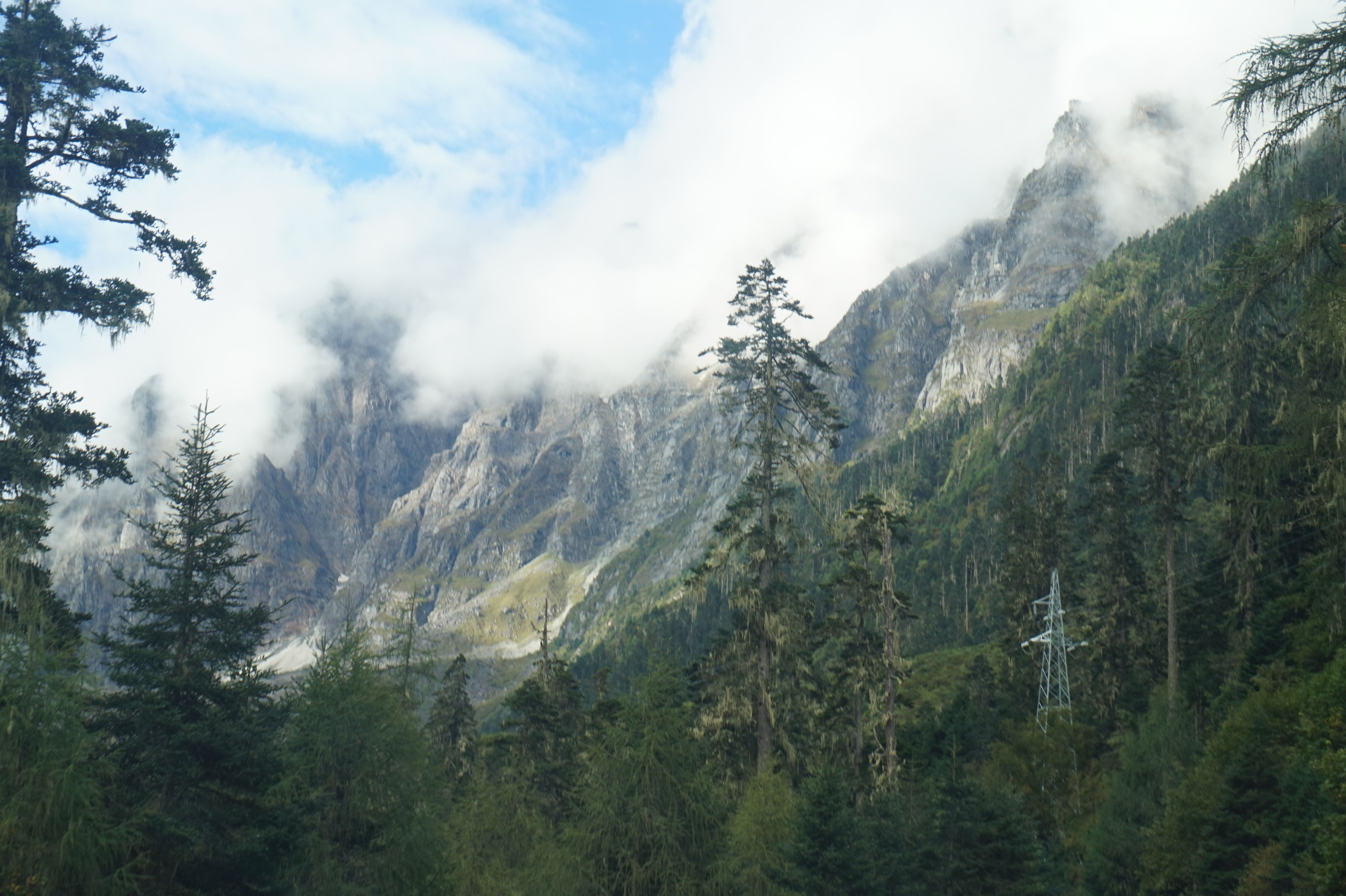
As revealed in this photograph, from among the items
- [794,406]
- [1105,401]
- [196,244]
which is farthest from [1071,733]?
[1105,401]

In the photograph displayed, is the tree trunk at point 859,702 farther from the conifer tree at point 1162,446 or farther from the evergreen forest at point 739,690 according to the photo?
the conifer tree at point 1162,446

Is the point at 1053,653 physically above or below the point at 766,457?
below

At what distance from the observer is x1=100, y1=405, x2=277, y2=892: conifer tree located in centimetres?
2038

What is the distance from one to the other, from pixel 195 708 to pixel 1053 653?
4844 centimetres

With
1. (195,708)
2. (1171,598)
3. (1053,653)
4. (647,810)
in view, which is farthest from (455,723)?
(647,810)

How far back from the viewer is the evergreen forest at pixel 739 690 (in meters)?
15.3

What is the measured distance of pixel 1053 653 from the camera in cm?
5800

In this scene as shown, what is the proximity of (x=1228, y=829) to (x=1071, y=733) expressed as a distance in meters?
25.6

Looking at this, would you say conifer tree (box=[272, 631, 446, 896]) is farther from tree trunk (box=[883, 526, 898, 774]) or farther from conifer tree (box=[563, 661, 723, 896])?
tree trunk (box=[883, 526, 898, 774])

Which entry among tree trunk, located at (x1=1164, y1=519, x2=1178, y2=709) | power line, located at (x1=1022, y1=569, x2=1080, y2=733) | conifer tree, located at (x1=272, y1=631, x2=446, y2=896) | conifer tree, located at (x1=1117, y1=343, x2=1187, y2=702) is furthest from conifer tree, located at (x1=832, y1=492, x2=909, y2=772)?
conifer tree, located at (x1=272, y1=631, x2=446, y2=896)

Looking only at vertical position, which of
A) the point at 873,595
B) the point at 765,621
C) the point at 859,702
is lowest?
the point at 859,702

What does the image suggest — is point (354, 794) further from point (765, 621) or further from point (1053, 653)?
point (1053, 653)

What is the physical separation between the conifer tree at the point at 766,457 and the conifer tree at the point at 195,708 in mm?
12754

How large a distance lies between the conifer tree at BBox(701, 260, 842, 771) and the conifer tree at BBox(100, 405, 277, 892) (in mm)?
12754
